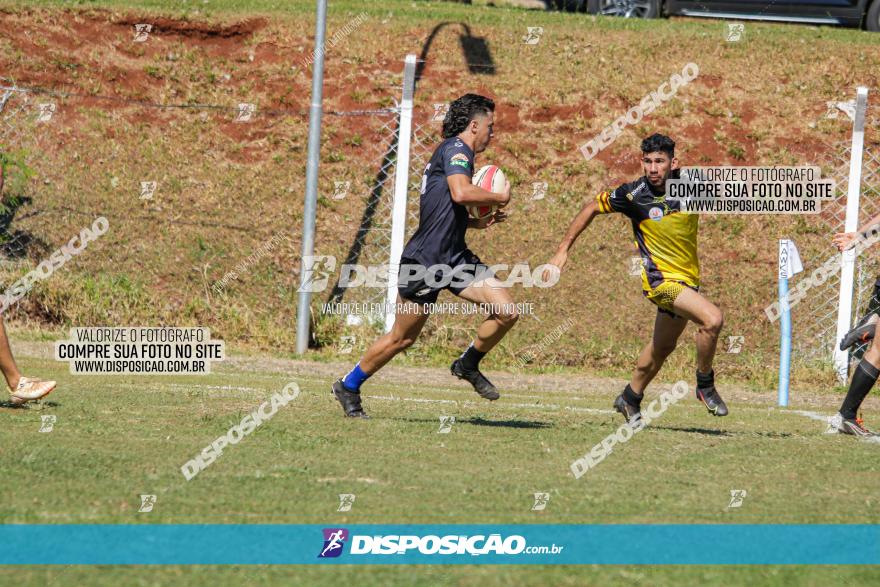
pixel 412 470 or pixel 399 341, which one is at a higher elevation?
pixel 399 341

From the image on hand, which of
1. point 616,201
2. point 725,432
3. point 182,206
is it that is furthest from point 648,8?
A: point 725,432

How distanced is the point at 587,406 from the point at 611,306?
166 inches

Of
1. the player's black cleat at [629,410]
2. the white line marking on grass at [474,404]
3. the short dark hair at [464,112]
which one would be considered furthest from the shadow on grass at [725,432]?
the short dark hair at [464,112]

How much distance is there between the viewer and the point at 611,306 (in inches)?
565

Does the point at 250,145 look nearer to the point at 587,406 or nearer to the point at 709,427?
the point at 587,406

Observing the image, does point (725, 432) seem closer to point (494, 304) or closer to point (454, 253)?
point (494, 304)

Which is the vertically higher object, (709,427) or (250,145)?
(250,145)

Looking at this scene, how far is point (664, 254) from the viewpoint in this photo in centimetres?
837

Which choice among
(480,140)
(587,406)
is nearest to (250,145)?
(587,406)

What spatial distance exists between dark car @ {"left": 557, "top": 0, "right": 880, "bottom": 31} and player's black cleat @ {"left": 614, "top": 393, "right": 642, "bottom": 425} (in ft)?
42.0

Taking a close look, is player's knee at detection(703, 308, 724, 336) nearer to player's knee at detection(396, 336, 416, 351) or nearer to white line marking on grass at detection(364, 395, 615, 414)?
white line marking on grass at detection(364, 395, 615, 414)

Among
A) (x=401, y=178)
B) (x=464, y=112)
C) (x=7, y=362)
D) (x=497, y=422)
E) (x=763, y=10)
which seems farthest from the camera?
(x=763, y=10)

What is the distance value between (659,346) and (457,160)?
7.26ft

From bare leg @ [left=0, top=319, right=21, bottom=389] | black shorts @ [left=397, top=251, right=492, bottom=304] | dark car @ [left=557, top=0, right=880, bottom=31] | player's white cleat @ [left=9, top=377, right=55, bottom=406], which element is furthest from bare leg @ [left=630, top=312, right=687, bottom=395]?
dark car @ [left=557, top=0, right=880, bottom=31]
